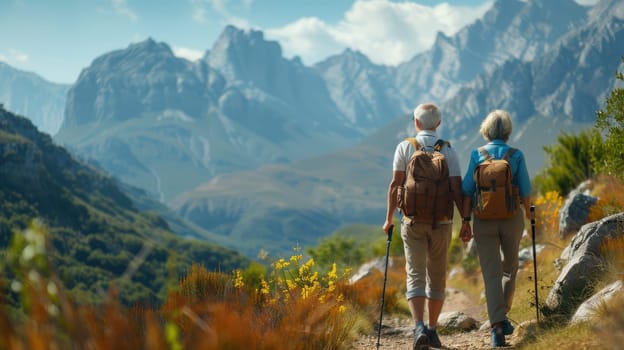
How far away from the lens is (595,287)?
645 centimetres

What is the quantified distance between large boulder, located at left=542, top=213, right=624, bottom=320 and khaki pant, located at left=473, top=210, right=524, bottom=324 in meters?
0.64

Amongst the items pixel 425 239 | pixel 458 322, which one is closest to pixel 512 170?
pixel 425 239

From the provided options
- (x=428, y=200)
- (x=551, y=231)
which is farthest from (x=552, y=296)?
(x=551, y=231)

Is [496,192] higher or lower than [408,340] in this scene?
higher

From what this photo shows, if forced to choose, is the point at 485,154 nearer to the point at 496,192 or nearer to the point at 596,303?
the point at 496,192

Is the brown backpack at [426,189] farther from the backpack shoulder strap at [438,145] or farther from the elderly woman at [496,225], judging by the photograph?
the elderly woman at [496,225]

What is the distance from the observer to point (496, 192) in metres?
5.93

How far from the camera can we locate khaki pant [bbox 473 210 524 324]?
6148 millimetres

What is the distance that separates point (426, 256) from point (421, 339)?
867 mm

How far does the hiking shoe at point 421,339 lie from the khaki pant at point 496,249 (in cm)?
73

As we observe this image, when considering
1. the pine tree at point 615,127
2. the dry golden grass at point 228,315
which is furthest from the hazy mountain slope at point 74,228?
the pine tree at point 615,127

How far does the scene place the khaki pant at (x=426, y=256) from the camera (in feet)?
20.1

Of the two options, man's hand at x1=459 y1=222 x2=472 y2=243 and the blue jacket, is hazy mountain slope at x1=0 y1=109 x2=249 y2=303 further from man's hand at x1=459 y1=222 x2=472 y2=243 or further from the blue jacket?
the blue jacket

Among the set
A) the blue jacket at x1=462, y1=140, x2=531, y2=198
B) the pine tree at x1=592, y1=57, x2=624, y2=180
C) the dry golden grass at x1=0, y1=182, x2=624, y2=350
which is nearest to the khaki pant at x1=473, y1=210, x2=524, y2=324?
the blue jacket at x1=462, y1=140, x2=531, y2=198
